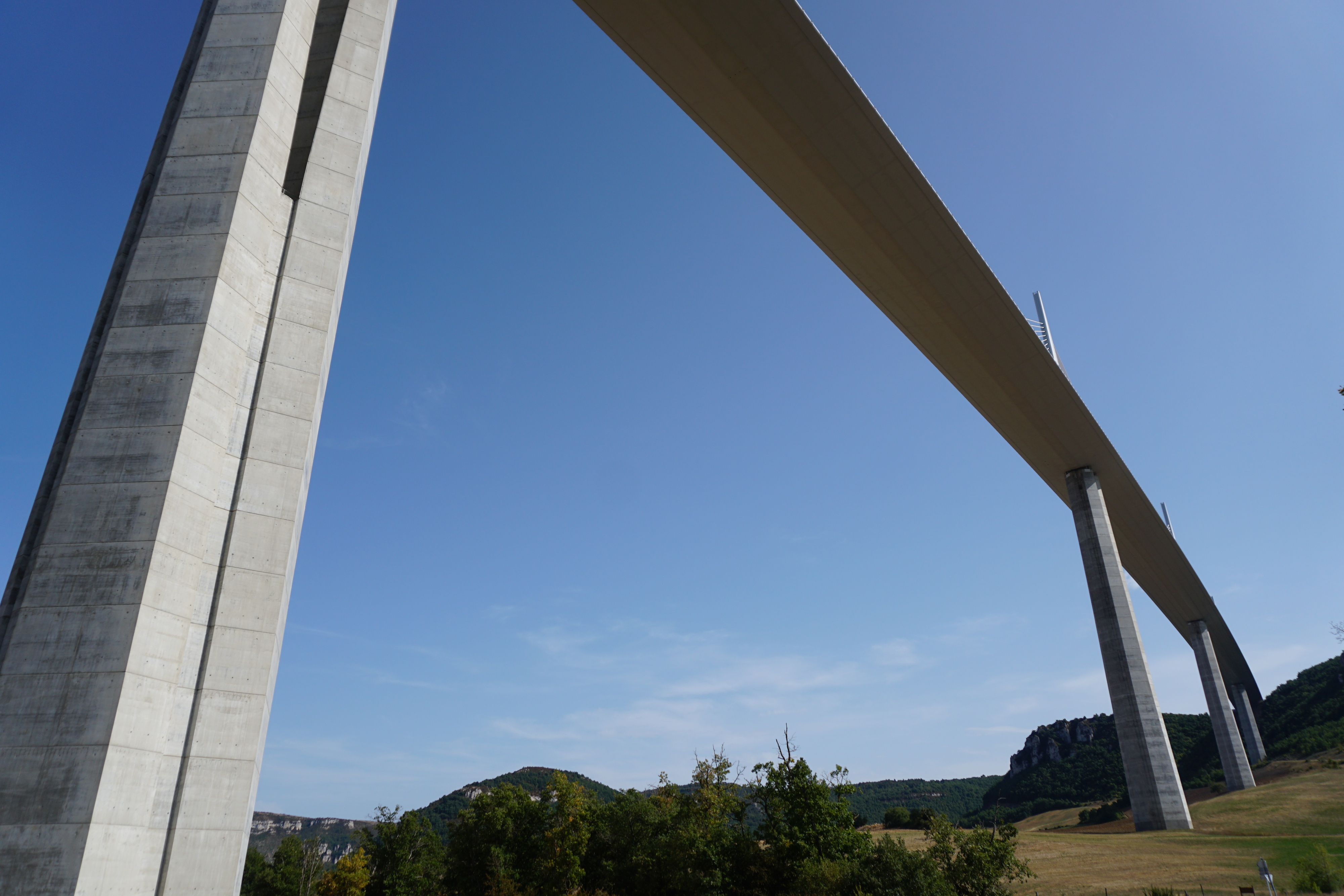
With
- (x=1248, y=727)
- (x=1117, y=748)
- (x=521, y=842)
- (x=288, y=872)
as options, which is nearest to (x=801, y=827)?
(x=521, y=842)

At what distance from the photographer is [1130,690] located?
35.2 metres

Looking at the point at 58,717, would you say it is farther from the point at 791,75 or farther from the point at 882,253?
the point at 882,253

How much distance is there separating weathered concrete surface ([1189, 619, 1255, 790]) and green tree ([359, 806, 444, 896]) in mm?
65017

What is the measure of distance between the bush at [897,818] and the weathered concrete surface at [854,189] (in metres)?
35.1

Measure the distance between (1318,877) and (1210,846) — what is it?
959 centimetres

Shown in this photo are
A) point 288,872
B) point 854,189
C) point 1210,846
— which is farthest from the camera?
point 288,872

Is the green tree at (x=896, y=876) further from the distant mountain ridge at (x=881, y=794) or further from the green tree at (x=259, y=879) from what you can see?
the distant mountain ridge at (x=881, y=794)

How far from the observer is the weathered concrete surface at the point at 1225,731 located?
197 ft

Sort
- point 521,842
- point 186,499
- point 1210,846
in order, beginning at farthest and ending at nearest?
1. point 521,842
2. point 1210,846
3. point 186,499

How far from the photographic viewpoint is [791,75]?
74.9 ft

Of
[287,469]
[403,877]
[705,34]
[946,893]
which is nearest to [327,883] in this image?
[403,877]

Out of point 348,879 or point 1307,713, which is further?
point 1307,713

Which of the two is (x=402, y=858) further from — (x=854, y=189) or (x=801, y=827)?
(x=854, y=189)

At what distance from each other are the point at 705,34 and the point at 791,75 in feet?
10.3
